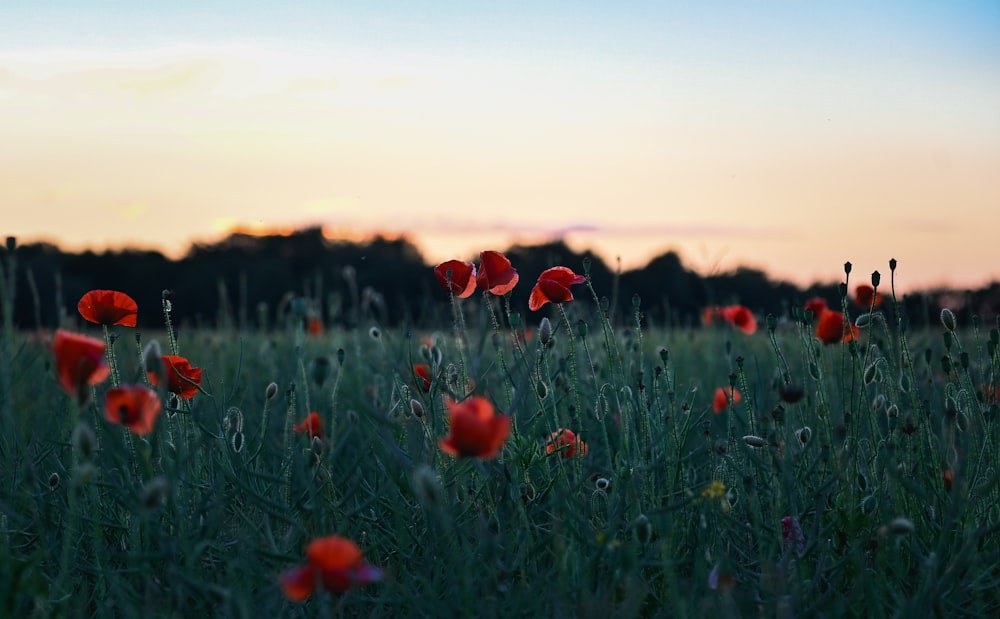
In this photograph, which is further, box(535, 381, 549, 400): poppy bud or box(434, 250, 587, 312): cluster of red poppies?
box(535, 381, 549, 400): poppy bud

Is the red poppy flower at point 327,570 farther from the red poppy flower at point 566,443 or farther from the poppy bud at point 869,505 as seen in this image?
the poppy bud at point 869,505

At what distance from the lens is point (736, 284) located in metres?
10.5

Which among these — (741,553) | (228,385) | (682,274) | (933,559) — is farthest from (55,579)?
(682,274)

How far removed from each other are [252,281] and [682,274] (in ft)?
21.0

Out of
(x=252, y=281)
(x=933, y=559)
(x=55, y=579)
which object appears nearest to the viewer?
(x=933, y=559)

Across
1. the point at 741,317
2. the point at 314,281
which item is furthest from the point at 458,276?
the point at 314,281

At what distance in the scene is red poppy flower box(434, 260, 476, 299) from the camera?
222 centimetres

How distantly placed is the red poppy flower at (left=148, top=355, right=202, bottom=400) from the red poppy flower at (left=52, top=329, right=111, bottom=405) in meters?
0.48

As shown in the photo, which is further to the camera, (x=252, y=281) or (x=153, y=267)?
(x=153, y=267)

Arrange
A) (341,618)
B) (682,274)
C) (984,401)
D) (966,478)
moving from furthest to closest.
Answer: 1. (682,274)
2. (984,401)
3. (966,478)
4. (341,618)

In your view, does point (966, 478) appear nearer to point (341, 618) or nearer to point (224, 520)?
point (341, 618)

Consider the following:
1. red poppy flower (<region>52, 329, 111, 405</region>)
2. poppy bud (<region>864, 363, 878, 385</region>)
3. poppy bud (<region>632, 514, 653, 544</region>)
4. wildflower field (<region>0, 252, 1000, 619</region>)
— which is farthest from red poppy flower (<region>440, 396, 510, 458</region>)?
poppy bud (<region>864, 363, 878, 385</region>)

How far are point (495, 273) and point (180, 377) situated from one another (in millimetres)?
735

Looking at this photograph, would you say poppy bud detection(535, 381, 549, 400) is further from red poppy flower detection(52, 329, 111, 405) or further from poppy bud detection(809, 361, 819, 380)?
red poppy flower detection(52, 329, 111, 405)
